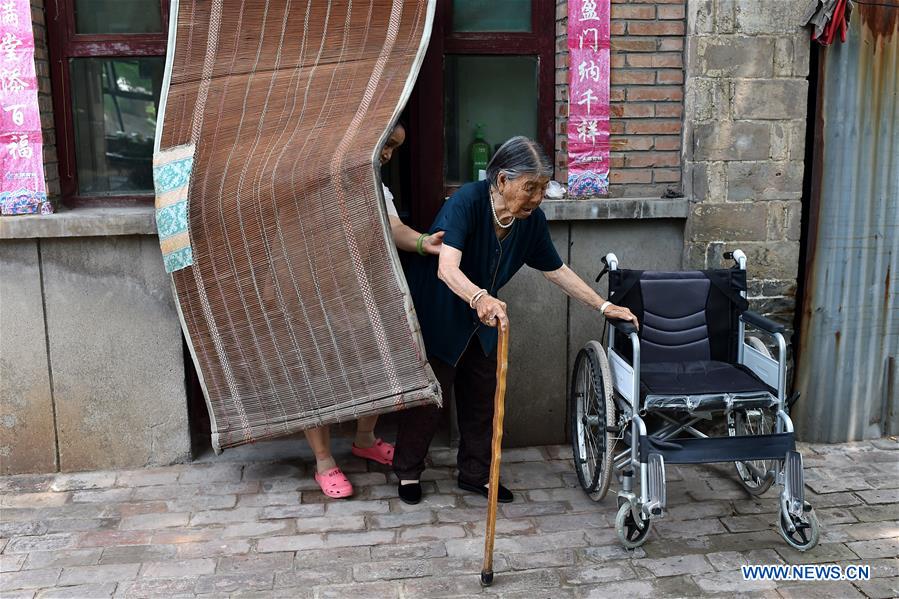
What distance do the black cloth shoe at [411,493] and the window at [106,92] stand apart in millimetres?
2139

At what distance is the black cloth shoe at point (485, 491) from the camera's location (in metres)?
4.71

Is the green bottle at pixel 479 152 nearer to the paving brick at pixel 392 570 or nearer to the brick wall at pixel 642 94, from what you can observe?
the brick wall at pixel 642 94

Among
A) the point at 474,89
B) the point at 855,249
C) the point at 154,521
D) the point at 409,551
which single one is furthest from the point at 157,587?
the point at 855,249

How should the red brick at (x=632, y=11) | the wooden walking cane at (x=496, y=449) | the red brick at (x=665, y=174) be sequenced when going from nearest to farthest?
the wooden walking cane at (x=496, y=449) < the red brick at (x=632, y=11) < the red brick at (x=665, y=174)

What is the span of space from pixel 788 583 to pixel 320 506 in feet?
7.22

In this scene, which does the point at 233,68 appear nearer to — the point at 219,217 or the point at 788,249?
the point at 219,217

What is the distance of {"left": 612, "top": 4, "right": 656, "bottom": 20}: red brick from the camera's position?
5039 millimetres

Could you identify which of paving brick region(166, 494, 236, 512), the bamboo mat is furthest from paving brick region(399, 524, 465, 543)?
paving brick region(166, 494, 236, 512)

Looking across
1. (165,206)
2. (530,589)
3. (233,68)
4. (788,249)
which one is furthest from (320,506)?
(788,249)

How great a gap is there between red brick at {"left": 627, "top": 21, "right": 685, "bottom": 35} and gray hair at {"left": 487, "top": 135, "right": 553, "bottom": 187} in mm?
1355

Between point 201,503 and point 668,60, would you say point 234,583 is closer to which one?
point 201,503

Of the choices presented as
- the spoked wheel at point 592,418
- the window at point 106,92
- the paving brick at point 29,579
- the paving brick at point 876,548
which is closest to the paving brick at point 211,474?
the paving brick at point 29,579

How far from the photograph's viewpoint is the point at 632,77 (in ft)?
16.8

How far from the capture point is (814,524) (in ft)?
13.4
